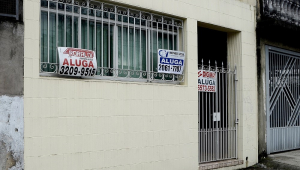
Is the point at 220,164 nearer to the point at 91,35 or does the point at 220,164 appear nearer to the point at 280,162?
the point at 280,162

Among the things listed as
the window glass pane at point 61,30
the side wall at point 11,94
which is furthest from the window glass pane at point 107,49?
the side wall at point 11,94

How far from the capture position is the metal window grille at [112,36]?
6.24 m

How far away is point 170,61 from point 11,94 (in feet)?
11.3

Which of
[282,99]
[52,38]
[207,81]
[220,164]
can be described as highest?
[52,38]

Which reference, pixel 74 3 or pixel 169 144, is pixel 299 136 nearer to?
pixel 169 144

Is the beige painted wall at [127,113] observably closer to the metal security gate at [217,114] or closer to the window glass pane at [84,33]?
the metal security gate at [217,114]

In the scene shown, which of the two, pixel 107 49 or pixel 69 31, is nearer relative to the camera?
pixel 69 31

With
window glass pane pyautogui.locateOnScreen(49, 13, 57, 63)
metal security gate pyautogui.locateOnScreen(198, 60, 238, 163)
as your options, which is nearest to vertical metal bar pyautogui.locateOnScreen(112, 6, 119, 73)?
window glass pane pyautogui.locateOnScreen(49, 13, 57, 63)

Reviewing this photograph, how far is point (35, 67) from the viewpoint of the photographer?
18.9 feet

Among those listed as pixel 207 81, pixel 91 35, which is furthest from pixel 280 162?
pixel 91 35

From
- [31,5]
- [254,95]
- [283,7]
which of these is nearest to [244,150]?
[254,95]

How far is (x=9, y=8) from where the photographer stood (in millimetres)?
5504

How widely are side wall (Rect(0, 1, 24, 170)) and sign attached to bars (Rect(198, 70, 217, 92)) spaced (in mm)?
4251

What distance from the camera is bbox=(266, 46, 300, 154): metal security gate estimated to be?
10477 mm
